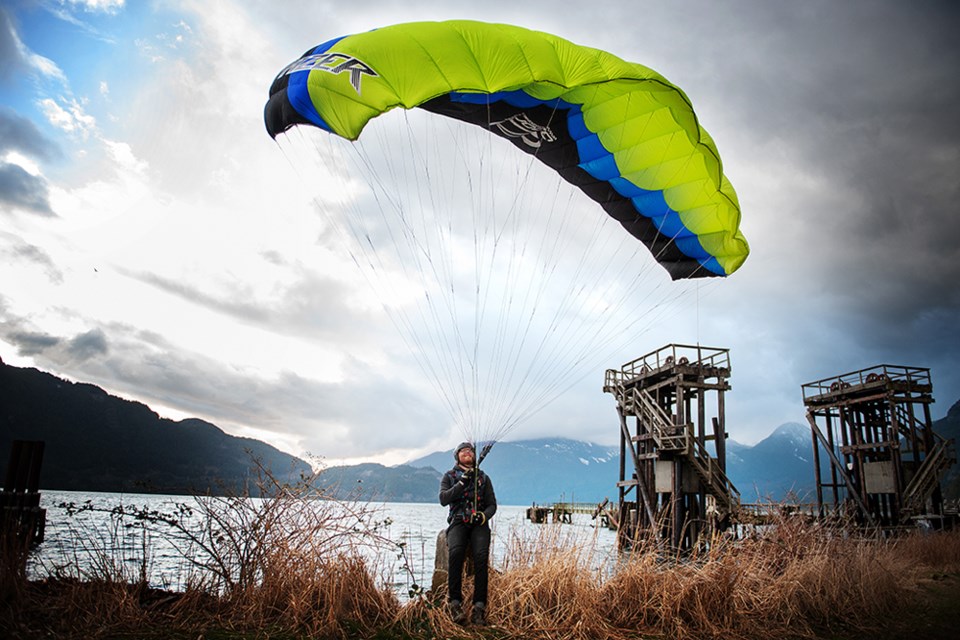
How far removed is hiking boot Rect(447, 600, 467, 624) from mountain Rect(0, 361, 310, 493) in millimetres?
103502

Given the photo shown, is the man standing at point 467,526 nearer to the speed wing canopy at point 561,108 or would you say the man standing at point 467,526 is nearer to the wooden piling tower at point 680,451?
the speed wing canopy at point 561,108

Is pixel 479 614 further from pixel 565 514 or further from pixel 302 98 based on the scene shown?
pixel 302 98

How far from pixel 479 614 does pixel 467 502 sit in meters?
0.98

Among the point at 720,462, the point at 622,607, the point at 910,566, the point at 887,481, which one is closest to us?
the point at 622,607

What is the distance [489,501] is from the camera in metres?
5.50

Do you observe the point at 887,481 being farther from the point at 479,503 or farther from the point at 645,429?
the point at 479,503

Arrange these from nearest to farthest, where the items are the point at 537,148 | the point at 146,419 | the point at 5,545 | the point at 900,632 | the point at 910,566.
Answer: the point at 5,545 < the point at 900,632 < the point at 537,148 < the point at 910,566 < the point at 146,419

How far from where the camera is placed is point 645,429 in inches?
738

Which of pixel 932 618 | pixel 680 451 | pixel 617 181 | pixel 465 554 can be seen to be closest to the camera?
pixel 465 554

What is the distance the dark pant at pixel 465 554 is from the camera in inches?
200

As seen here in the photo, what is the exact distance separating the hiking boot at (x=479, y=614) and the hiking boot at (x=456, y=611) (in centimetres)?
7

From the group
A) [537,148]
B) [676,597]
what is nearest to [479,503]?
[676,597]

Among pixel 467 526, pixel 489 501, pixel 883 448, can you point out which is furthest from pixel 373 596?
pixel 883 448

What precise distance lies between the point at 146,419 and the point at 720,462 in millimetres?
142888
